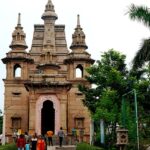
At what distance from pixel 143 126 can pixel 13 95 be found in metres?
17.7

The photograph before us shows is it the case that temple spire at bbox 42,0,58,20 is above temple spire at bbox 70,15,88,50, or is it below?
above

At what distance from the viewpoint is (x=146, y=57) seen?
21.8m

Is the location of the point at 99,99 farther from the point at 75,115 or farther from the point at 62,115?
the point at 75,115

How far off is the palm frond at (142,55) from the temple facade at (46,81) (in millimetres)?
22123

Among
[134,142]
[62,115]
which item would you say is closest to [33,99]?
[62,115]

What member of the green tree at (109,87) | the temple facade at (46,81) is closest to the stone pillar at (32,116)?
the temple facade at (46,81)

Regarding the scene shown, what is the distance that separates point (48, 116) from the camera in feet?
157

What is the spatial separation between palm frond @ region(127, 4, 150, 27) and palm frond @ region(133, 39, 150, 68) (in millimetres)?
990

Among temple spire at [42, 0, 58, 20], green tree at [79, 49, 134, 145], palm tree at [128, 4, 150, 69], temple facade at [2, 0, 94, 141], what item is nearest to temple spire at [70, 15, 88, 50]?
temple facade at [2, 0, 94, 141]

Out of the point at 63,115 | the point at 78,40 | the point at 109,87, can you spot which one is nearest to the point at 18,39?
the point at 78,40

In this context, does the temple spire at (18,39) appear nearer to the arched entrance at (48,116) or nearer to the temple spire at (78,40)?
the temple spire at (78,40)

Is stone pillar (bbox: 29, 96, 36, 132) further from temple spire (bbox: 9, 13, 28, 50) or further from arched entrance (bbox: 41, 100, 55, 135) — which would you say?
temple spire (bbox: 9, 13, 28, 50)

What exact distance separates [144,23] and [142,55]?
5.10 ft

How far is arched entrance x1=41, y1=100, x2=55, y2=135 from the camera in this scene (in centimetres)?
4691
